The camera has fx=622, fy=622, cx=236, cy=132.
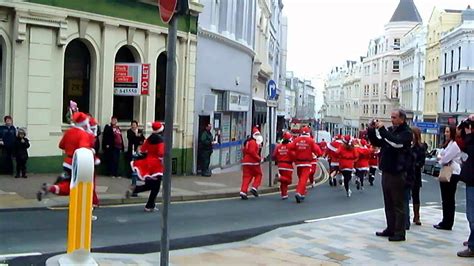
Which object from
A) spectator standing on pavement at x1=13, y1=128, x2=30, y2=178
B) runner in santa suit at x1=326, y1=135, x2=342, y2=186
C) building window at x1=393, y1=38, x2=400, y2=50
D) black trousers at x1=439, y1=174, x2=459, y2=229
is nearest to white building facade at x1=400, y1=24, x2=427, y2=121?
building window at x1=393, y1=38, x2=400, y2=50

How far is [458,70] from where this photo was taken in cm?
5525

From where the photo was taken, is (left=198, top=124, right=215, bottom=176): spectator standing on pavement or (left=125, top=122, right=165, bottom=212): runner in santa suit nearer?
(left=125, top=122, right=165, bottom=212): runner in santa suit

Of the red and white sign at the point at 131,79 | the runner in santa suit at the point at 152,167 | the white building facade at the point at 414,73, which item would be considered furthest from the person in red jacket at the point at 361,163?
the white building facade at the point at 414,73

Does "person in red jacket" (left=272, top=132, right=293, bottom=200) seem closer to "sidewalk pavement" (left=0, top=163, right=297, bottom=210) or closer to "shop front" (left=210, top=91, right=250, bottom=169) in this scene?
"sidewalk pavement" (left=0, top=163, right=297, bottom=210)

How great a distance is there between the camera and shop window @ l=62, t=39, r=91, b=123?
55.6 ft

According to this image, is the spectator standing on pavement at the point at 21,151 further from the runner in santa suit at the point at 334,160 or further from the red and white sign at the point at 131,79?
the runner in santa suit at the point at 334,160

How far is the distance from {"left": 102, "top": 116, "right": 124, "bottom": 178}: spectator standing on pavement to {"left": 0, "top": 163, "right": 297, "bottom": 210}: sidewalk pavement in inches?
17.9

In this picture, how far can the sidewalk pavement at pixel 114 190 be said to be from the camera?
12.2 m

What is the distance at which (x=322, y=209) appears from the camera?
14.0 metres

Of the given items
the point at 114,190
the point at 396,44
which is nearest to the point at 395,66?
the point at 396,44

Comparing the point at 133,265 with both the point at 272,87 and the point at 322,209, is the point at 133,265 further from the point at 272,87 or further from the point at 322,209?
the point at 272,87

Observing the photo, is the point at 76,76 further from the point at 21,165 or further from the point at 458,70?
the point at 458,70

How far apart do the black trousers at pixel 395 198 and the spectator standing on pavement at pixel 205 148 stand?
11134mm

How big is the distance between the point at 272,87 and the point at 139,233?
425 inches
